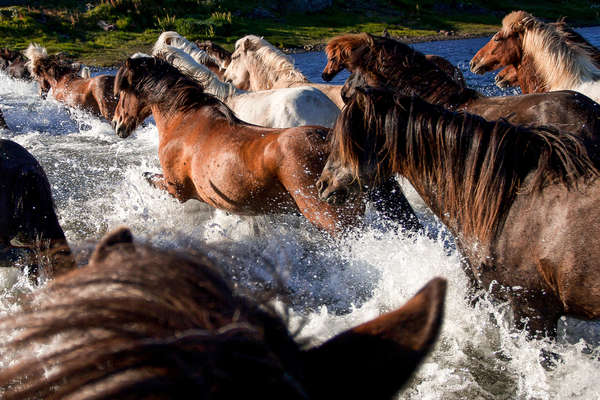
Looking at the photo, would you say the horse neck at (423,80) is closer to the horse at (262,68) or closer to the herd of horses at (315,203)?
the herd of horses at (315,203)

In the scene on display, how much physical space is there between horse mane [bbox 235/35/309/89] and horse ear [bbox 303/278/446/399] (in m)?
6.23

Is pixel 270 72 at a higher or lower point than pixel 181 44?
lower

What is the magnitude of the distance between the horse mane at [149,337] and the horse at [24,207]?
2.86 metres

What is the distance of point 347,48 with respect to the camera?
5.32 meters

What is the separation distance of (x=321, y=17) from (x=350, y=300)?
40.9 meters

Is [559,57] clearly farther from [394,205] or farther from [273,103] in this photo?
[273,103]

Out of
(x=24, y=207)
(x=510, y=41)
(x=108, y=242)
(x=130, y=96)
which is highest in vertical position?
(x=510, y=41)

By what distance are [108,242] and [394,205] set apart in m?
3.11

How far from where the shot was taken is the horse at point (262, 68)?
22.5 ft

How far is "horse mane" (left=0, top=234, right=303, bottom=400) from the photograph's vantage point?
0.80 meters

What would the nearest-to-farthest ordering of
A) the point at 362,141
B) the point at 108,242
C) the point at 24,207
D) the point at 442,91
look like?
the point at 108,242 → the point at 362,141 → the point at 24,207 → the point at 442,91

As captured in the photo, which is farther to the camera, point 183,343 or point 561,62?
point 561,62

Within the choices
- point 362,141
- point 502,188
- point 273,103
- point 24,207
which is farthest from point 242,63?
point 502,188

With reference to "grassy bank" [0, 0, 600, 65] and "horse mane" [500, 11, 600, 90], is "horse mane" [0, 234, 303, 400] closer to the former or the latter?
"horse mane" [500, 11, 600, 90]
